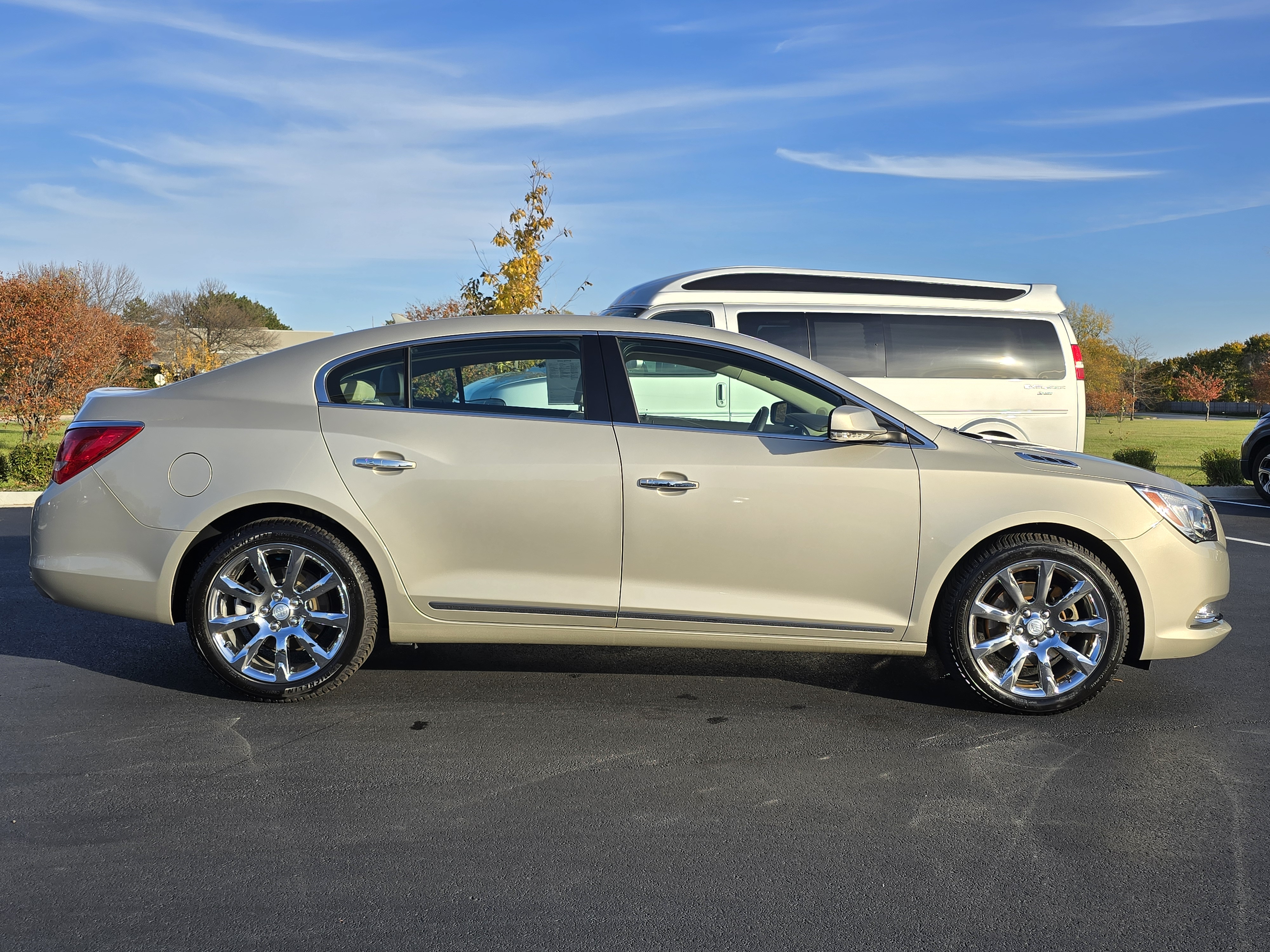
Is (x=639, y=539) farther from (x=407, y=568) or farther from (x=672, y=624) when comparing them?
(x=407, y=568)

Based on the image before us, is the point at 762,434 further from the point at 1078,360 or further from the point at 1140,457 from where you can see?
the point at 1140,457

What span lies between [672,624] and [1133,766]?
185 centimetres

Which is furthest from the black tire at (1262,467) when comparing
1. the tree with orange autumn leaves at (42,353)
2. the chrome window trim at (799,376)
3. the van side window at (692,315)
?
the tree with orange autumn leaves at (42,353)

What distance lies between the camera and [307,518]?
4621 mm

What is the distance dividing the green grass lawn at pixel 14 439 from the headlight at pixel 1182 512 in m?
9.83

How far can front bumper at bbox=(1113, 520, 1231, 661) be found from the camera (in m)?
4.56

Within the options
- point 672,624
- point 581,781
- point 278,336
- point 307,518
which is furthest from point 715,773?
point 278,336

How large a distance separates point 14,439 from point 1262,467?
84.9 feet

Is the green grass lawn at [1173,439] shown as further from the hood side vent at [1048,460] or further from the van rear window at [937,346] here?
the hood side vent at [1048,460]

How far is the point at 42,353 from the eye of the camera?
18.7 m

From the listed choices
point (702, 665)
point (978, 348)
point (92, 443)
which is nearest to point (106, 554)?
point (92, 443)

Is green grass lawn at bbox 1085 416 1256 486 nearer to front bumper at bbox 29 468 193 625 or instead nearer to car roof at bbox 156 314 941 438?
car roof at bbox 156 314 941 438

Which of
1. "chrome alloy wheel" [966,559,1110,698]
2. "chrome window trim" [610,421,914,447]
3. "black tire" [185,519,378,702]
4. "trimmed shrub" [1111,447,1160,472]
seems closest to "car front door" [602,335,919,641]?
"chrome window trim" [610,421,914,447]

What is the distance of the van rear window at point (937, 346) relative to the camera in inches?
419
